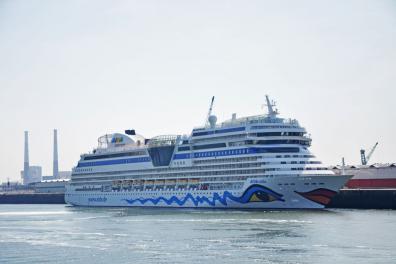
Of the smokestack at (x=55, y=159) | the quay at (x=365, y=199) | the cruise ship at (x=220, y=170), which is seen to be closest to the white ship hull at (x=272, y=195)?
the cruise ship at (x=220, y=170)

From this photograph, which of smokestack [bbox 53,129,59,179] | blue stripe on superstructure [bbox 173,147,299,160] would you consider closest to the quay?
blue stripe on superstructure [bbox 173,147,299,160]

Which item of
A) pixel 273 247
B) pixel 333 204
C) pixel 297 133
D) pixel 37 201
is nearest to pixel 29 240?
pixel 273 247

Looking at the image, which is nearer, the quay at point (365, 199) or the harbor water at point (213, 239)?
the harbor water at point (213, 239)

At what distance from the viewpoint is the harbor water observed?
35.8m

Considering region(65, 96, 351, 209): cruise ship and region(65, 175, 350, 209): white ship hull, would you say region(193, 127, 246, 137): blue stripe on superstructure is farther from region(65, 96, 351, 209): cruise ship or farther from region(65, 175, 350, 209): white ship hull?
region(65, 175, 350, 209): white ship hull

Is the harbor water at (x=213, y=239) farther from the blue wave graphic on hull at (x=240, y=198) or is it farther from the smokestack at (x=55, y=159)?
the smokestack at (x=55, y=159)

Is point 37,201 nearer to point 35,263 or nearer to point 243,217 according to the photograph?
point 243,217

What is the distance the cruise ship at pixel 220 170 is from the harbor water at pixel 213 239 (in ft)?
10.2

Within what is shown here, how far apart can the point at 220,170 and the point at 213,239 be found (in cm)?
2767

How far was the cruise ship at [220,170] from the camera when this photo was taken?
6306cm

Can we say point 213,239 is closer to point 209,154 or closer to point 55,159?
point 209,154

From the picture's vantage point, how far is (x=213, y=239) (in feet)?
141

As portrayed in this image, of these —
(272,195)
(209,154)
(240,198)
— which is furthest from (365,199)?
(209,154)

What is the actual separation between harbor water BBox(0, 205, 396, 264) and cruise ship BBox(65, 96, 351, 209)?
122 inches
